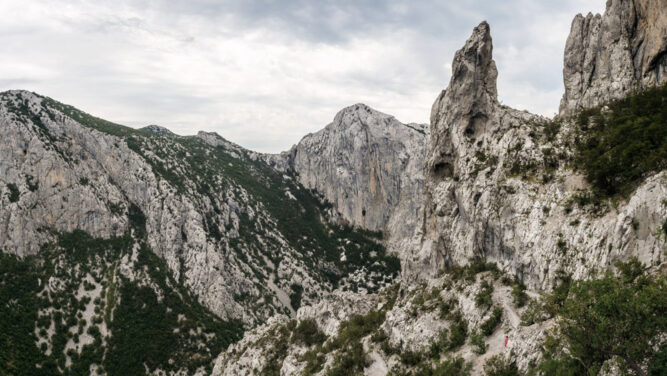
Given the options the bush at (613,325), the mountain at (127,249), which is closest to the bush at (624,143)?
the bush at (613,325)

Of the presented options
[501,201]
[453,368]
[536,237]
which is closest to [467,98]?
[501,201]

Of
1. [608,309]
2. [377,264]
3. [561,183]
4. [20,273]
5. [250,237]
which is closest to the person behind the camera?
[608,309]

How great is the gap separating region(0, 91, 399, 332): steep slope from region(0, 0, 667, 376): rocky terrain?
0.71 m

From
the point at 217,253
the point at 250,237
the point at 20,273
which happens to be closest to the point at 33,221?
the point at 20,273

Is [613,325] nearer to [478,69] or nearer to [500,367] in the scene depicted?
[500,367]

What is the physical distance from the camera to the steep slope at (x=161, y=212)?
124 metres

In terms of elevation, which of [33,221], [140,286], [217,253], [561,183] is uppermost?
[561,183]

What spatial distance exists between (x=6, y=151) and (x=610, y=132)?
166795mm

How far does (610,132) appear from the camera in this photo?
3098 cm

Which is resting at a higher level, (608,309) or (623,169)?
(623,169)

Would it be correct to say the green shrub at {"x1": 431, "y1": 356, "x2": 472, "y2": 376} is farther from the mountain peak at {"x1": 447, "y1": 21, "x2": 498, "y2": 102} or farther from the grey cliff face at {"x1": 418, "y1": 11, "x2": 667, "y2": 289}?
the mountain peak at {"x1": 447, "y1": 21, "x2": 498, "y2": 102}

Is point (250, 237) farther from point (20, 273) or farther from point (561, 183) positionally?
point (561, 183)

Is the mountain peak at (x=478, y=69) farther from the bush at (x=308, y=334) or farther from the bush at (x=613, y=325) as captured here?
the bush at (x=308, y=334)

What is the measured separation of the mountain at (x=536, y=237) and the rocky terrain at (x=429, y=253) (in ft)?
0.49
